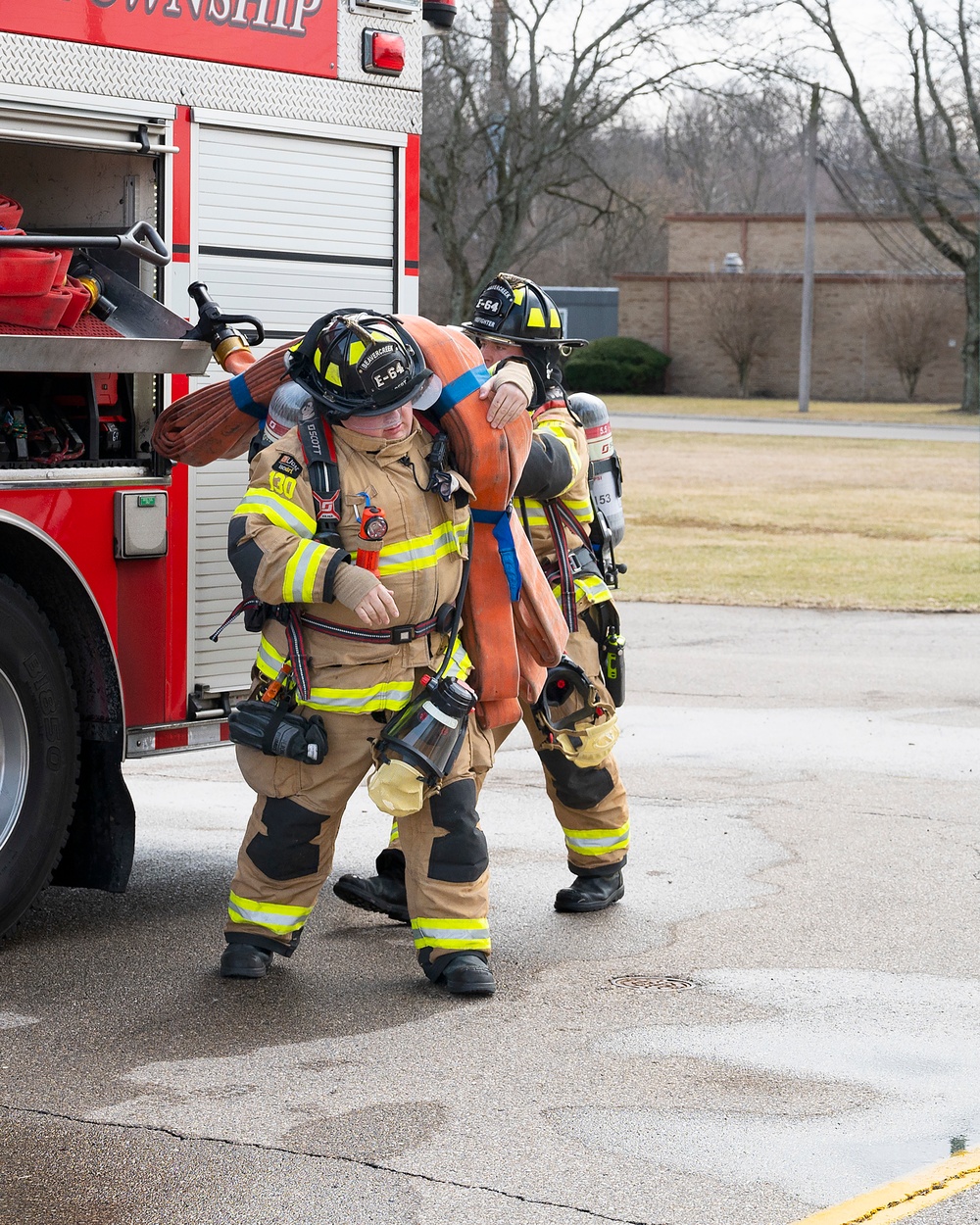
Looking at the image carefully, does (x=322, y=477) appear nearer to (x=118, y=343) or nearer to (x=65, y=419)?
(x=118, y=343)

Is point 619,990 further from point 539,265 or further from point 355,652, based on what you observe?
point 539,265

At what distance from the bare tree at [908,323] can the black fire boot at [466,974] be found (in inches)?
1715

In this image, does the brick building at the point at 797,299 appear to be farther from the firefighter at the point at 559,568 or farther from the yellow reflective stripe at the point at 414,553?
the yellow reflective stripe at the point at 414,553

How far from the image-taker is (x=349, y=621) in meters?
4.35

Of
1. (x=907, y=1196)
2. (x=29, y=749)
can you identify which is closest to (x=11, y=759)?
(x=29, y=749)

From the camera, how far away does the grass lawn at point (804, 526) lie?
41.9ft

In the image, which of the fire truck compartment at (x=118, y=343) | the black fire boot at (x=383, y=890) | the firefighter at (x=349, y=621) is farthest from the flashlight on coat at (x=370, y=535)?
the black fire boot at (x=383, y=890)

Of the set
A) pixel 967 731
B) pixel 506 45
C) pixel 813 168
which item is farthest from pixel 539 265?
pixel 967 731

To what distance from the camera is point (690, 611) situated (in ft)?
39.0

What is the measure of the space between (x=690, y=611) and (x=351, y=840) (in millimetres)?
6049

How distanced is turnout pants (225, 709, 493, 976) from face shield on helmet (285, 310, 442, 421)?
798 millimetres

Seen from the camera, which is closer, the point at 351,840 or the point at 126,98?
the point at 126,98

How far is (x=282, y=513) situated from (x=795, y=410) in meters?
38.6

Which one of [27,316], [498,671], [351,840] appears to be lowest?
[351,840]
